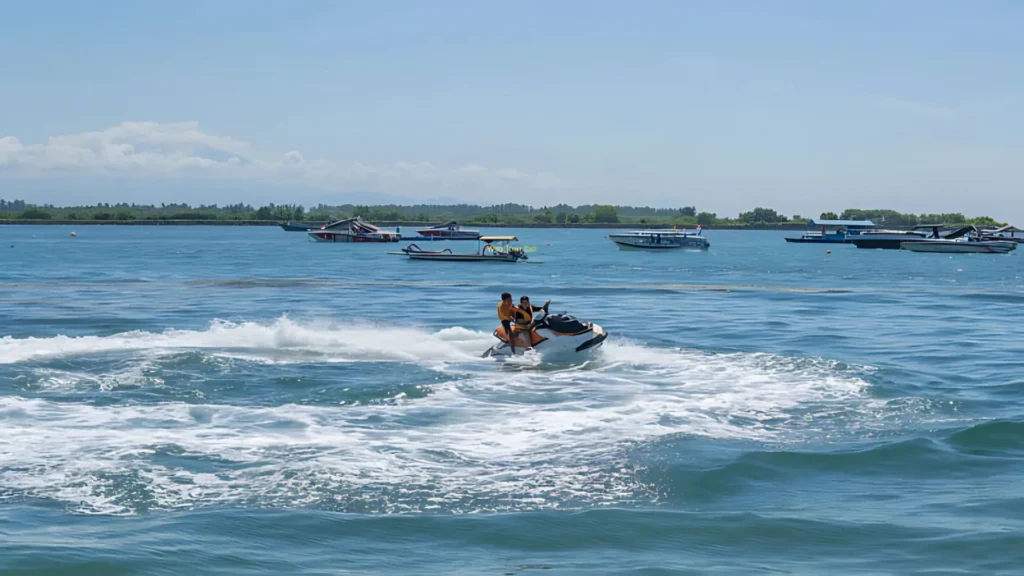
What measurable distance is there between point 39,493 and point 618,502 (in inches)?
314

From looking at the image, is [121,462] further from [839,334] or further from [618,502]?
[839,334]

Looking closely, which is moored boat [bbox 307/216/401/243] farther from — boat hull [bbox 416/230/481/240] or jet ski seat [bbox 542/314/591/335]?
jet ski seat [bbox 542/314/591/335]

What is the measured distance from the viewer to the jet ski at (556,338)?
2792cm

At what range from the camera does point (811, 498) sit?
14.9 metres

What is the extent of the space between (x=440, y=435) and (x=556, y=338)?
9484 mm

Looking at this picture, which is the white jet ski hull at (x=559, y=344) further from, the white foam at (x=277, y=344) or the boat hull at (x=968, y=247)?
the boat hull at (x=968, y=247)

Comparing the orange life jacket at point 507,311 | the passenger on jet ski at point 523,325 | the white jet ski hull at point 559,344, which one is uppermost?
the orange life jacket at point 507,311

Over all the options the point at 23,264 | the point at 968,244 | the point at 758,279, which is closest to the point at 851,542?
the point at 758,279

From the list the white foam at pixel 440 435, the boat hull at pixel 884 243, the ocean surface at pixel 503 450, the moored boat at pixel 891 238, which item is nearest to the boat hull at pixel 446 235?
the moored boat at pixel 891 238

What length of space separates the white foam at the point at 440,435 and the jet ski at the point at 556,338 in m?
0.76

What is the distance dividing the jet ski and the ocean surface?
460mm

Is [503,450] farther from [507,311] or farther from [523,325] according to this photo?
[507,311]

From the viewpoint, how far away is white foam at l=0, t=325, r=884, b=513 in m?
15.0

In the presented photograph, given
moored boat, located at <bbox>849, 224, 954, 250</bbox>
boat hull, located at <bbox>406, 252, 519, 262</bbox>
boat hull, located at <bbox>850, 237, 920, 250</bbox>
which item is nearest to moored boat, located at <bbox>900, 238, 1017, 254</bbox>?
moored boat, located at <bbox>849, 224, 954, 250</bbox>
